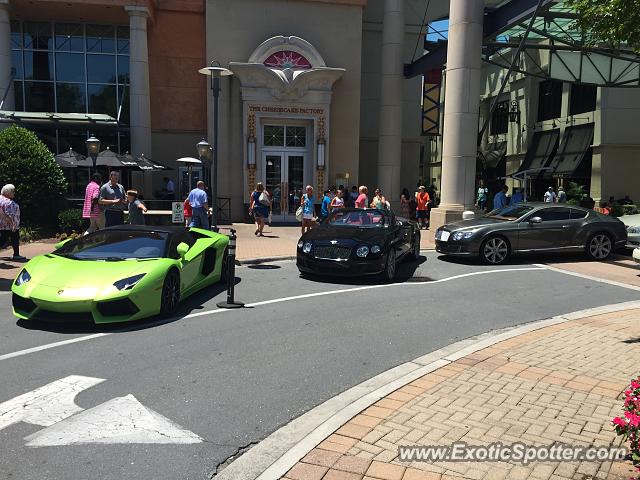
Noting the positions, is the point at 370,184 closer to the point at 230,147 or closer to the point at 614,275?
the point at 230,147

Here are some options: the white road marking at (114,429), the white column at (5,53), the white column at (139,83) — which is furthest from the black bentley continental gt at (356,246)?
the white column at (5,53)

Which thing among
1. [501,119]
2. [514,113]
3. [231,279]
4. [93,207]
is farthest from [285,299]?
[501,119]

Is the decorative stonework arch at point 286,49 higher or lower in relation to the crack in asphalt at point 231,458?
higher

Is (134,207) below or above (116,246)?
above

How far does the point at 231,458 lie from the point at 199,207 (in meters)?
9.79

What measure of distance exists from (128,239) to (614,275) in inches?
383

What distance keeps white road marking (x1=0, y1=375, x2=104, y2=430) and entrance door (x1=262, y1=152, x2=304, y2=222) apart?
18135 mm

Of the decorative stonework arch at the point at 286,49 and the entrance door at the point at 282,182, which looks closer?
the decorative stonework arch at the point at 286,49

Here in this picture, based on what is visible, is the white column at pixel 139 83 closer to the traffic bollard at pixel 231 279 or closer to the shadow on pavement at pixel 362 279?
the shadow on pavement at pixel 362 279

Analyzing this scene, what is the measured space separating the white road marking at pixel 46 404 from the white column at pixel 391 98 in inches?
828

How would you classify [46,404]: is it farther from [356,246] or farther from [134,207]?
[134,207]

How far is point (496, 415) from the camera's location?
14.0 ft
